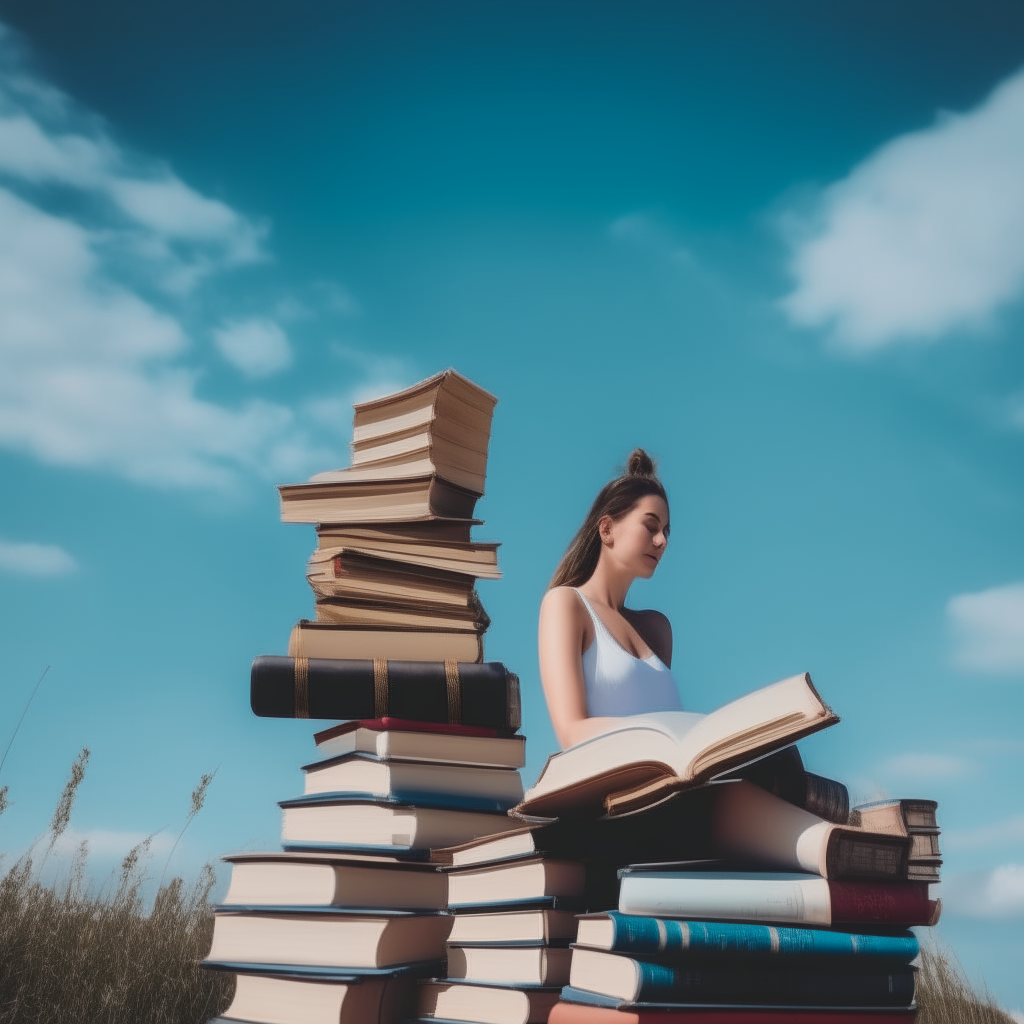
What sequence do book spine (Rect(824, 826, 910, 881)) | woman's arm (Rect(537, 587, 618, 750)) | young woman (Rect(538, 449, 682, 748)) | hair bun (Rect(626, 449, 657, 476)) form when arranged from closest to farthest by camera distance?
book spine (Rect(824, 826, 910, 881)) → woman's arm (Rect(537, 587, 618, 750)) → young woman (Rect(538, 449, 682, 748)) → hair bun (Rect(626, 449, 657, 476))

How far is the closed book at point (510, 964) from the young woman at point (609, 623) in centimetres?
54

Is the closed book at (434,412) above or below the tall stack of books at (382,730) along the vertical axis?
above

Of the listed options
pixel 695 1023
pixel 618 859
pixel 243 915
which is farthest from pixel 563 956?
pixel 243 915

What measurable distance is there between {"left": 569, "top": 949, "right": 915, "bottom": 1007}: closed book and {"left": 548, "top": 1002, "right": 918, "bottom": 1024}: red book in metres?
0.02

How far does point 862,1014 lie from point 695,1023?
373 mm

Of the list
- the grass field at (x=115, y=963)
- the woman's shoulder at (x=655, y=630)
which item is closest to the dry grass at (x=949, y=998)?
the grass field at (x=115, y=963)

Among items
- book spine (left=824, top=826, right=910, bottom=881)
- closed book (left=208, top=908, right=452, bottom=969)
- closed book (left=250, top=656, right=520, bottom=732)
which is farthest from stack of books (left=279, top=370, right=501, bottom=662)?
book spine (left=824, top=826, right=910, bottom=881)

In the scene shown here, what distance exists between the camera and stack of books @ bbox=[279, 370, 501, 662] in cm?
303

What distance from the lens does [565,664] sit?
2.70 m

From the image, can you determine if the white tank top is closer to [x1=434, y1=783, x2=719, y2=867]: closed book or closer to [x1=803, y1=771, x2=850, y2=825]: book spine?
[x1=434, y1=783, x2=719, y2=867]: closed book

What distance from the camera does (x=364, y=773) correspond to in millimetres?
2807

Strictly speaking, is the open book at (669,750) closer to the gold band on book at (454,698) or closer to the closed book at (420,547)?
the gold band on book at (454,698)

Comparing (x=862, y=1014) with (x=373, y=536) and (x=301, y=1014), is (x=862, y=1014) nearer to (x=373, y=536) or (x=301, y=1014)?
(x=301, y=1014)

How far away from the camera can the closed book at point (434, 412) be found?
326 cm
